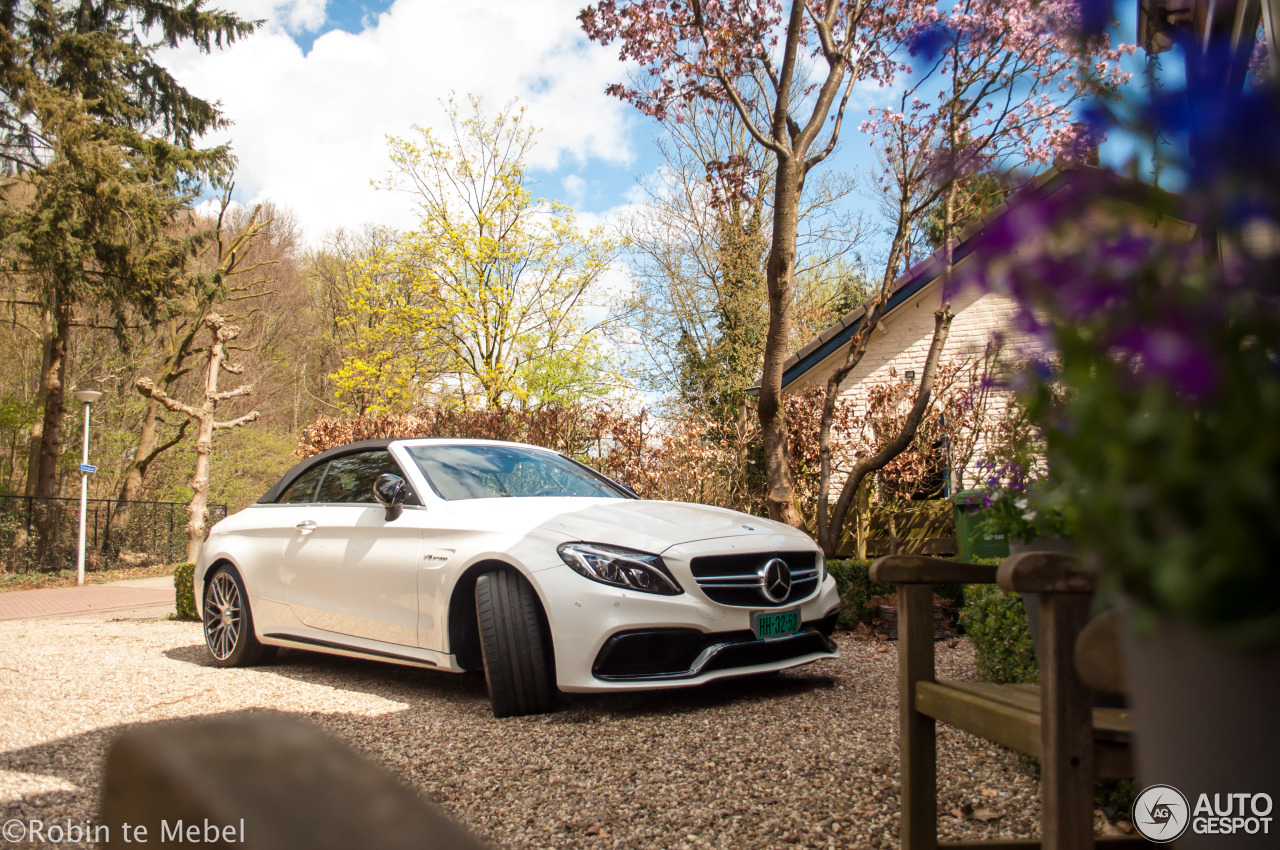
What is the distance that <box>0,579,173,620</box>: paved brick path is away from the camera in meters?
12.0

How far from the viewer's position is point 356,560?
496 cm

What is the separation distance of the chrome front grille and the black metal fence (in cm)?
1873

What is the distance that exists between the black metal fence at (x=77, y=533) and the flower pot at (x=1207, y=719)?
847 inches

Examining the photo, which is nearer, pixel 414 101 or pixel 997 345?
pixel 997 345

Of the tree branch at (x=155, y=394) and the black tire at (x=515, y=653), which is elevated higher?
the tree branch at (x=155, y=394)

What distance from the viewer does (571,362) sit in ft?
65.1

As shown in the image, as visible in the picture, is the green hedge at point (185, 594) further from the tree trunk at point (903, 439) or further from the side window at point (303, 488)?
the tree trunk at point (903, 439)

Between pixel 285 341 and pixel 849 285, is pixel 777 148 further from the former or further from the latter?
pixel 285 341

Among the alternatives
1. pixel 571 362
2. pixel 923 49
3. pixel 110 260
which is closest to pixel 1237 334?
pixel 923 49

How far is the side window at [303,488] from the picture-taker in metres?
5.81

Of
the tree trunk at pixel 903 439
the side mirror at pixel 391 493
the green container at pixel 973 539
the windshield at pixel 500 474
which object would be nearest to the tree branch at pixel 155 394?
the windshield at pixel 500 474

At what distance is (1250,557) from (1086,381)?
0.55ft

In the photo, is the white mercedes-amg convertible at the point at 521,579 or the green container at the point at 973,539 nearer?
the green container at the point at 973,539

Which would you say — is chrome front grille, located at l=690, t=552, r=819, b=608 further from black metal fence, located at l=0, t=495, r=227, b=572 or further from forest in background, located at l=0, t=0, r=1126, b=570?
black metal fence, located at l=0, t=495, r=227, b=572
